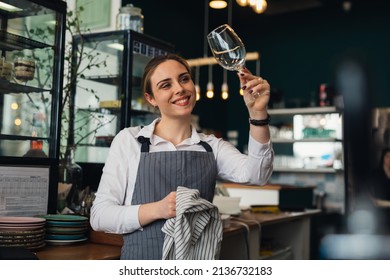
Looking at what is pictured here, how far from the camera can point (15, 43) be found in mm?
1749

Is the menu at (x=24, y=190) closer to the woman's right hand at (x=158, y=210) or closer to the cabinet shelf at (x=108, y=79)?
the woman's right hand at (x=158, y=210)

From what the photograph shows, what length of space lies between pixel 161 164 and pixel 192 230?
166 millimetres

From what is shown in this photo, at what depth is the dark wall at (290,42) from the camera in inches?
198

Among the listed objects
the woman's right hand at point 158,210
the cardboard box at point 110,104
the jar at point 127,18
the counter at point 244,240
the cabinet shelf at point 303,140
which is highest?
the jar at point 127,18

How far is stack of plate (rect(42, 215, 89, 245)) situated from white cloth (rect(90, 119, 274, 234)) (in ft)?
1.34

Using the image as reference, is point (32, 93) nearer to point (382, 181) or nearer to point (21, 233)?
point (21, 233)

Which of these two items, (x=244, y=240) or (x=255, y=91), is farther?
(x=244, y=240)

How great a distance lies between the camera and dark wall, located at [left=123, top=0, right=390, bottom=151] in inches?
198

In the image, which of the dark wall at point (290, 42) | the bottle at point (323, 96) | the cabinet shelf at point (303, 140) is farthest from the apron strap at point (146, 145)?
the bottle at point (323, 96)

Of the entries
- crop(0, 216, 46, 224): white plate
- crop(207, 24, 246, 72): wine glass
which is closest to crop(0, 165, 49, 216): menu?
crop(0, 216, 46, 224): white plate

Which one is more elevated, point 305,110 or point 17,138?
point 305,110

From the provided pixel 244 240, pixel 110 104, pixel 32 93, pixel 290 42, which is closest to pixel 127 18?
pixel 110 104
